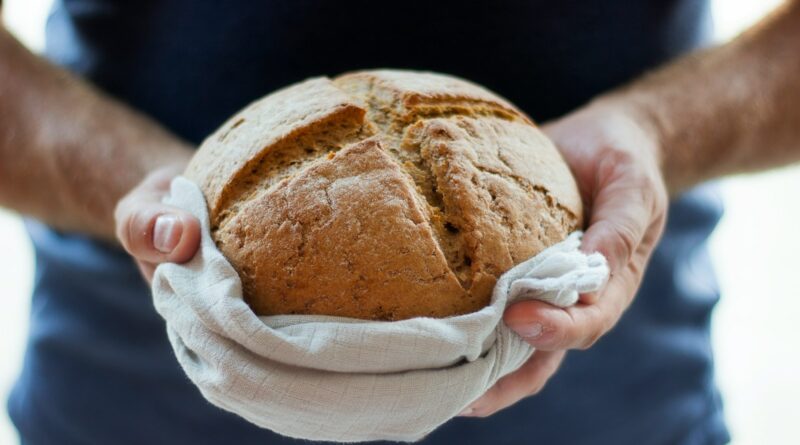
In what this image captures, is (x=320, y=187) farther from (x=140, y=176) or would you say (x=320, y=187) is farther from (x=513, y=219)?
(x=140, y=176)

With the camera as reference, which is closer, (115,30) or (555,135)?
(555,135)

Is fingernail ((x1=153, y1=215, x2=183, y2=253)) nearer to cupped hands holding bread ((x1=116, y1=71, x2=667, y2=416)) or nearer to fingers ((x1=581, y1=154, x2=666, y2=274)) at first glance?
cupped hands holding bread ((x1=116, y1=71, x2=667, y2=416))

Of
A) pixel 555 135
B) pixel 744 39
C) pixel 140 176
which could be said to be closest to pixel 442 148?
pixel 555 135

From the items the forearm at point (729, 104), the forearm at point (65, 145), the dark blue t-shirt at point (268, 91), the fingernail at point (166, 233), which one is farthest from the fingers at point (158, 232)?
the forearm at point (729, 104)

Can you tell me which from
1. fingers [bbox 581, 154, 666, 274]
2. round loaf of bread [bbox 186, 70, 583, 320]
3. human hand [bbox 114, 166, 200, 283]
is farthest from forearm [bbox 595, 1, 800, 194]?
human hand [bbox 114, 166, 200, 283]

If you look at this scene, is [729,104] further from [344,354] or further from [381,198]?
[344,354]

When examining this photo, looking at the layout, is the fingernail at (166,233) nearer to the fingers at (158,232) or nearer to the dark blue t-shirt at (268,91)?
the fingers at (158,232)
